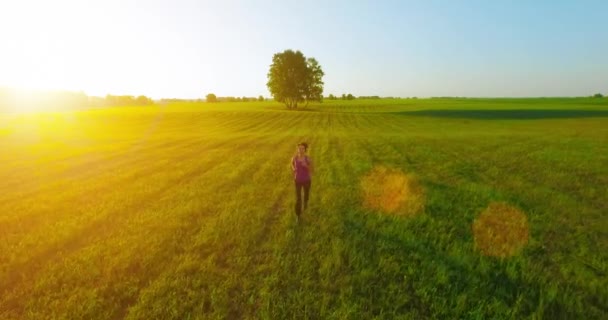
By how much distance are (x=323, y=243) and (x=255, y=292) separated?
2.54m

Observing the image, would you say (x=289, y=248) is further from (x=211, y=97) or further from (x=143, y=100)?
(x=211, y=97)

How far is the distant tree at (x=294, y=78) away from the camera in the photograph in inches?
3315

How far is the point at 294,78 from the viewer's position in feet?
277

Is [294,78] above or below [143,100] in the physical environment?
above

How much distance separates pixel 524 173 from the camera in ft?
53.4

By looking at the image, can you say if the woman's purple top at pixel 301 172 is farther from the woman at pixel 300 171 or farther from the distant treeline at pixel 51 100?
the distant treeline at pixel 51 100

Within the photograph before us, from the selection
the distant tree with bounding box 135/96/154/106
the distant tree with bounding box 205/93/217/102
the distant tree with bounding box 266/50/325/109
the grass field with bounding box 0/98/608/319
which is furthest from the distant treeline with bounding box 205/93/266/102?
the grass field with bounding box 0/98/608/319

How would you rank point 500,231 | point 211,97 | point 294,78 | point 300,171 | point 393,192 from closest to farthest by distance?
point 500,231 < point 300,171 < point 393,192 < point 294,78 < point 211,97

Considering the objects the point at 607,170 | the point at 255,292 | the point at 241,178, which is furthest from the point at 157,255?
the point at 607,170

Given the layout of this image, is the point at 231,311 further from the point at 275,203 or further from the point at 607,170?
the point at 607,170

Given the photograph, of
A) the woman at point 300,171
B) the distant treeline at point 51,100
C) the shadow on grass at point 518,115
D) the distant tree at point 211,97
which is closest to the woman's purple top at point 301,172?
the woman at point 300,171

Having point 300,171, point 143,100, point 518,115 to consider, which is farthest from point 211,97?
point 300,171

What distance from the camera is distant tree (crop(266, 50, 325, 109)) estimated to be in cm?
8419

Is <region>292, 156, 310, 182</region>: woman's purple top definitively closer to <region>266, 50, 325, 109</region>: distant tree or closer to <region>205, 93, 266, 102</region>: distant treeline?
<region>266, 50, 325, 109</region>: distant tree
